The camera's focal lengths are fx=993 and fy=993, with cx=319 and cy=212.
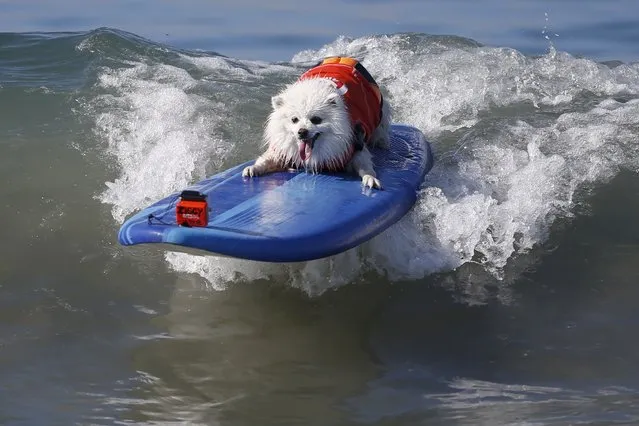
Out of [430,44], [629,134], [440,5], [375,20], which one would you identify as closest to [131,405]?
[629,134]

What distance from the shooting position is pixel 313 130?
622 centimetres

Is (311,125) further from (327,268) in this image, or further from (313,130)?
(327,268)

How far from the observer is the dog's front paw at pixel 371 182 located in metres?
6.31

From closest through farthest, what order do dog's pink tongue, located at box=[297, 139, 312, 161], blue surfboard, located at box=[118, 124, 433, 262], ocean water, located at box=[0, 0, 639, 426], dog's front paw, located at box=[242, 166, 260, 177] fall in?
ocean water, located at box=[0, 0, 639, 426] < blue surfboard, located at box=[118, 124, 433, 262] < dog's pink tongue, located at box=[297, 139, 312, 161] < dog's front paw, located at box=[242, 166, 260, 177]

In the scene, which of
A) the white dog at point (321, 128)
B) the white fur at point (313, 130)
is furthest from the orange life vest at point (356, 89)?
the white fur at point (313, 130)

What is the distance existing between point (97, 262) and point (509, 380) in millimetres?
2912

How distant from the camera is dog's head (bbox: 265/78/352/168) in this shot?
20.5 feet

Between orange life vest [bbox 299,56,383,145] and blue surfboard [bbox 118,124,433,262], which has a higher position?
orange life vest [bbox 299,56,383,145]

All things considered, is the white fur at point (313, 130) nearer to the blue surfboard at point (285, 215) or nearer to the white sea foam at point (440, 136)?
the blue surfboard at point (285, 215)

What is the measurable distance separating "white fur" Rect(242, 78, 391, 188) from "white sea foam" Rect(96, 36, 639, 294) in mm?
577

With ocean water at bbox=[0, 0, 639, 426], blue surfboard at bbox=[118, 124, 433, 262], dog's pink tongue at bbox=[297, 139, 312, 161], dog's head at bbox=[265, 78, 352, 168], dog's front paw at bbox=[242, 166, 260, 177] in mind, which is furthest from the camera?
dog's front paw at bbox=[242, 166, 260, 177]

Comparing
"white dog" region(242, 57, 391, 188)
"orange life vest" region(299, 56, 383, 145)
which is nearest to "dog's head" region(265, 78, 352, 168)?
"white dog" region(242, 57, 391, 188)

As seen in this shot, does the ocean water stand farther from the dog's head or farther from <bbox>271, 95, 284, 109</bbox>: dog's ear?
<bbox>271, 95, 284, 109</bbox>: dog's ear

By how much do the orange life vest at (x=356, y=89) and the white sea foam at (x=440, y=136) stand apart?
627 mm
